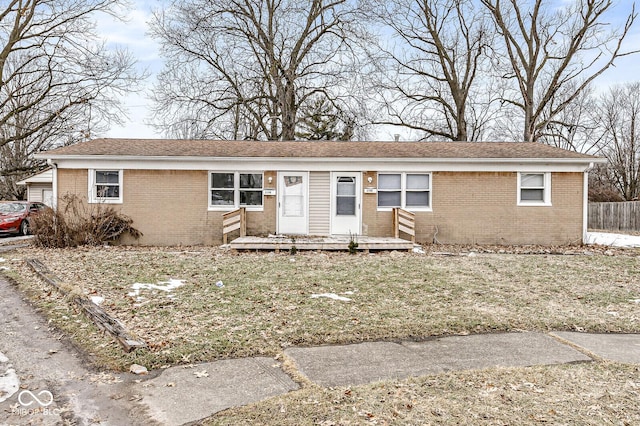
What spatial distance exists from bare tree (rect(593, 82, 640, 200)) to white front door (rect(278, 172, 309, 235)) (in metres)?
28.5

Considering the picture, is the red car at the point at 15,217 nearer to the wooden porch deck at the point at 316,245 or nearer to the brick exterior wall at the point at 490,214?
the wooden porch deck at the point at 316,245

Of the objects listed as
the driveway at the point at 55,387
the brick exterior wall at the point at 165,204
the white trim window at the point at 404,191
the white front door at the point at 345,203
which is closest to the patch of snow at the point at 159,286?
the driveway at the point at 55,387

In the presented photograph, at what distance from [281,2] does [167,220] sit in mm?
17682

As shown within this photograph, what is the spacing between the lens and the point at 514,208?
14383mm

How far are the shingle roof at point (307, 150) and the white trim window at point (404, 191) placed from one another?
0.68 meters

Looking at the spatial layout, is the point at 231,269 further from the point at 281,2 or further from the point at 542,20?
the point at 542,20

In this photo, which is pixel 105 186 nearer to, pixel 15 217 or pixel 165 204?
pixel 165 204

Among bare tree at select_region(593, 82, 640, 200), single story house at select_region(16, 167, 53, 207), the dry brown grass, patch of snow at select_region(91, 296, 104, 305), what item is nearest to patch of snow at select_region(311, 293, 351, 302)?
the dry brown grass

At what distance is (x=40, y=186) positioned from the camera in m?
29.0

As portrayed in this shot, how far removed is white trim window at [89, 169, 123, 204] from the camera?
14281mm

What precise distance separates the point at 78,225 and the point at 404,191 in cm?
986

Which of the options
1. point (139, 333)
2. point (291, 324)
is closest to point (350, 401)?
point (291, 324)

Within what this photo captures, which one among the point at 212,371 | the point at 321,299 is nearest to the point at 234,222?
the point at 321,299

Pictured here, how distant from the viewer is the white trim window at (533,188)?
1437cm
